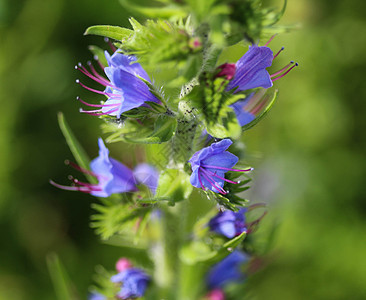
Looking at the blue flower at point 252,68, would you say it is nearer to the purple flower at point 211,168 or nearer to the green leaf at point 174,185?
the purple flower at point 211,168

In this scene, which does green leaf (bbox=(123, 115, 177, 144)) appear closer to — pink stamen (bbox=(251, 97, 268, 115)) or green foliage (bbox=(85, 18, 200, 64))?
green foliage (bbox=(85, 18, 200, 64))

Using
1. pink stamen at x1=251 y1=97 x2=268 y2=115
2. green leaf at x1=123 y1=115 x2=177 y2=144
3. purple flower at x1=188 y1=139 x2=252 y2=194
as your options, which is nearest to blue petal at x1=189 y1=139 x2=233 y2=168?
purple flower at x1=188 y1=139 x2=252 y2=194

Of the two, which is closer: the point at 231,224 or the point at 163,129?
the point at 163,129

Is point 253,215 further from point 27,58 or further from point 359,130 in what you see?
point 27,58

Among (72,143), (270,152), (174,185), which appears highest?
(72,143)

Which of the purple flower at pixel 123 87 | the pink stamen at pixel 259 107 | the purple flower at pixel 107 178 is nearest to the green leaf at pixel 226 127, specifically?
the purple flower at pixel 123 87

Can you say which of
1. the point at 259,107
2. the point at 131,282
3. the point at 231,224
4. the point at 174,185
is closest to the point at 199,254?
the point at 231,224

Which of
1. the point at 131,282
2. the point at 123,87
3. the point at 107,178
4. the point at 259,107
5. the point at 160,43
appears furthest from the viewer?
the point at 259,107

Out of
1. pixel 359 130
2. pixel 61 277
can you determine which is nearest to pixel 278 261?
pixel 359 130

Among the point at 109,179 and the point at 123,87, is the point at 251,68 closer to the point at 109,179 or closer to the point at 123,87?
the point at 123,87
